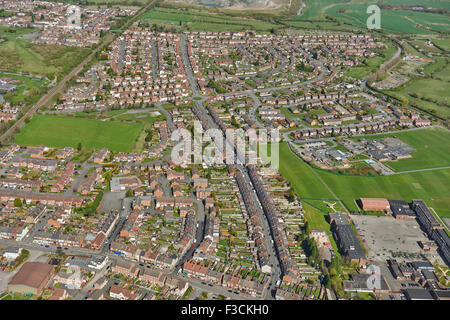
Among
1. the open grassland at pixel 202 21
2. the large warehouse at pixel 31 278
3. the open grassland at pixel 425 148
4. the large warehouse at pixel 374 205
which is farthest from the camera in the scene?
the open grassland at pixel 202 21

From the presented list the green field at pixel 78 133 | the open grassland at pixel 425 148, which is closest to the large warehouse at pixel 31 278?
the green field at pixel 78 133

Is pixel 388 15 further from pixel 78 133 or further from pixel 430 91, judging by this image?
pixel 78 133

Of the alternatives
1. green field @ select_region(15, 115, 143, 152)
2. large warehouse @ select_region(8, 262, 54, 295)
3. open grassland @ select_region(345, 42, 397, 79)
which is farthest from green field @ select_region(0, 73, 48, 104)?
open grassland @ select_region(345, 42, 397, 79)

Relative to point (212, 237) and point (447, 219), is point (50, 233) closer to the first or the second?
point (212, 237)

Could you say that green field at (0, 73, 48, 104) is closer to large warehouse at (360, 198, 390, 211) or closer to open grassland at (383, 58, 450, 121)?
large warehouse at (360, 198, 390, 211)

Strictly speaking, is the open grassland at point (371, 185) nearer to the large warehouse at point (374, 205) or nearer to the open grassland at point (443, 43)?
the large warehouse at point (374, 205)

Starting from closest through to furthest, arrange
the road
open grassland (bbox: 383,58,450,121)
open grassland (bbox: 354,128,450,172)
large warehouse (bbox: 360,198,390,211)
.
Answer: the road
large warehouse (bbox: 360,198,390,211)
open grassland (bbox: 354,128,450,172)
open grassland (bbox: 383,58,450,121)

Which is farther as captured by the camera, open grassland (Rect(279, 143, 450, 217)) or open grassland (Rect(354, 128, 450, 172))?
open grassland (Rect(354, 128, 450, 172))
